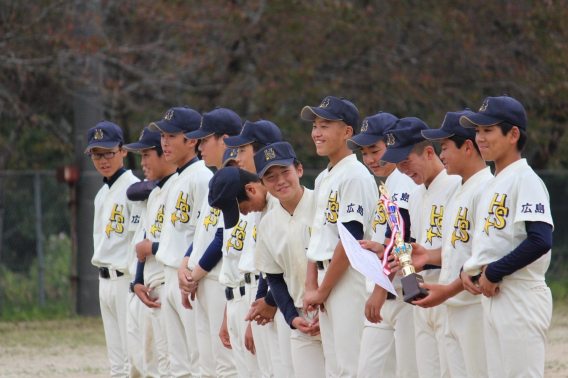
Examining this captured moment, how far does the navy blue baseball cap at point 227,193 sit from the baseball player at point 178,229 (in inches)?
45.1

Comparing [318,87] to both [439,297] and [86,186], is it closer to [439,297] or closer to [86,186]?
[86,186]

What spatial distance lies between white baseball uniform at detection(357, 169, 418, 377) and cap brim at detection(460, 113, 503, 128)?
0.80 m

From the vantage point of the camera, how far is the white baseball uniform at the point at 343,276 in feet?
14.9

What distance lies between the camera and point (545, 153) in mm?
14055

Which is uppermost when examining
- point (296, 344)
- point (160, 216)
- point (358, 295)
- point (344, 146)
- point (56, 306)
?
point (344, 146)

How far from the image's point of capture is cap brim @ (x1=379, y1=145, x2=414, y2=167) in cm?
456

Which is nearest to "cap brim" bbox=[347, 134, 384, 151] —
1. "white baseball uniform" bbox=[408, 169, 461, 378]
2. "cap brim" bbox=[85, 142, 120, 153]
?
"white baseball uniform" bbox=[408, 169, 461, 378]

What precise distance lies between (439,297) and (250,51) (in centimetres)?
1009

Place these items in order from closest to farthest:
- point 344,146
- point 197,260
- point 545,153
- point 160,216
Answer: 1. point 344,146
2. point 197,260
3. point 160,216
4. point 545,153

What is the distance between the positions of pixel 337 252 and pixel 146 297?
2208 millimetres

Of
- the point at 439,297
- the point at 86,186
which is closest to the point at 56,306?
the point at 86,186

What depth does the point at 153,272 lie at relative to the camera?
6152 mm

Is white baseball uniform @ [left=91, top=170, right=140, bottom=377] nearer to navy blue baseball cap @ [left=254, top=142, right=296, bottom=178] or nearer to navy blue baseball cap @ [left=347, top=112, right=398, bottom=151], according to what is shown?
navy blue baseball cap @ [left=254, top=142, right=296, bottom=178]

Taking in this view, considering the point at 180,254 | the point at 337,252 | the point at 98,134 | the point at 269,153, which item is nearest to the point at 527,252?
the point at 337,252
